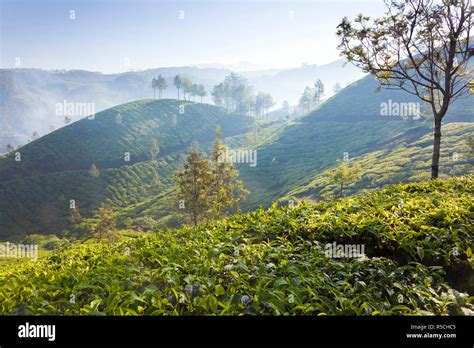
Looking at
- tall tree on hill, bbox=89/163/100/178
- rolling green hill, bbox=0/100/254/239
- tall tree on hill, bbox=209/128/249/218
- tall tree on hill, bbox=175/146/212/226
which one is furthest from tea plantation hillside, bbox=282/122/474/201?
tall tree on hill, bbox=89/163/100/178

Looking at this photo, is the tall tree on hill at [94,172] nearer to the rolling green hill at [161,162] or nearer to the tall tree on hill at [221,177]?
the rolling green hill at [161,162]

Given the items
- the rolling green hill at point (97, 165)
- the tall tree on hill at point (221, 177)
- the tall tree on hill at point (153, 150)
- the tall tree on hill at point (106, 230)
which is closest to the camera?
the tall tree on hill at point (221, 177)

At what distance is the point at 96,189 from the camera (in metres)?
116

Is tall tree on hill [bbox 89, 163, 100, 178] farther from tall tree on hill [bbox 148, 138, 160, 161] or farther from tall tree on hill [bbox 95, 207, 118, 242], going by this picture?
tall tree on hill [bbox 95, 207, 118, 242]

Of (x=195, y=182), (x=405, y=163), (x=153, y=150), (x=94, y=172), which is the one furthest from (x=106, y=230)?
(x=153, y=150)

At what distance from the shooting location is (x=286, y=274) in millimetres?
5184

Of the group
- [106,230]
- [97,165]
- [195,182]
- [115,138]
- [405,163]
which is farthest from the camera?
[115,138]

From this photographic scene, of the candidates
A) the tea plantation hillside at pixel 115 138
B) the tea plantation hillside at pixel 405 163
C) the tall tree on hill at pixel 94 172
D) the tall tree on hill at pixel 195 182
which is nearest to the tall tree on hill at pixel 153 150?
the tea plantation hillside at pixel 115 138

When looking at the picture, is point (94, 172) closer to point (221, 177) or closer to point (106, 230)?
point (106, 230)

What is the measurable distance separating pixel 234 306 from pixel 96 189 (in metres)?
124

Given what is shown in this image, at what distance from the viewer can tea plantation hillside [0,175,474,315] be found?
4.18 metres

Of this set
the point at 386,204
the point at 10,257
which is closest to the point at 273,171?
the point at 10,257

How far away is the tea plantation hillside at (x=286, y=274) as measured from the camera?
4.18m
